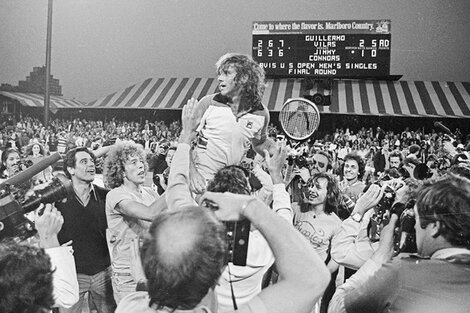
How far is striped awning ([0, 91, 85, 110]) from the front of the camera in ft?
15.1

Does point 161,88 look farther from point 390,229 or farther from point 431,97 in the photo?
point 390,229

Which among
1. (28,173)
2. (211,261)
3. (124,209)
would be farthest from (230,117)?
(211,261)

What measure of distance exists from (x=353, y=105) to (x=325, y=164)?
295cm

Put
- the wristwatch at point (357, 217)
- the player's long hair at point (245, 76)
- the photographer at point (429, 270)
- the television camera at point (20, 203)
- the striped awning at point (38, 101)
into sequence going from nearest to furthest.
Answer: the photographer at point (429, 270) → the television camera at point (20, 203) → the wristwatch at point (357, 217) → the player's long hair at point (245, 76) → the striped awning at point (38, 101)

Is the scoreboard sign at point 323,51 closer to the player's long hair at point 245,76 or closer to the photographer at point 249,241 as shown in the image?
the player's long hair at point 245,76

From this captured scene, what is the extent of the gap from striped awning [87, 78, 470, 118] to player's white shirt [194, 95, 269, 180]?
3185 millimetres

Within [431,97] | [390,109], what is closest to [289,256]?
[390,109]

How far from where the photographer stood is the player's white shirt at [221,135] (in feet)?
6.32

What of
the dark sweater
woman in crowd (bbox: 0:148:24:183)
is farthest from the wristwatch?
woman in crowd (bbox: 0:148:24:183)

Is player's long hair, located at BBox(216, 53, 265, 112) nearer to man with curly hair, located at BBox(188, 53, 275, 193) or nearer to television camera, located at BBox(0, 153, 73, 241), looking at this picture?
man with curly hair, located at BBox(188, 53, 275, 193)

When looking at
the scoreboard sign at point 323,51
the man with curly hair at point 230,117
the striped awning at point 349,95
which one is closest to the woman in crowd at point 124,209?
the man with curly hair at point 230,117

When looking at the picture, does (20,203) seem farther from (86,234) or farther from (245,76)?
(245,76)

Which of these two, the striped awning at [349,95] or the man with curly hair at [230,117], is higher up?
the striped awning at [349,95]

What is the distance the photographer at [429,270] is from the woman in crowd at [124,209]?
0.90m
